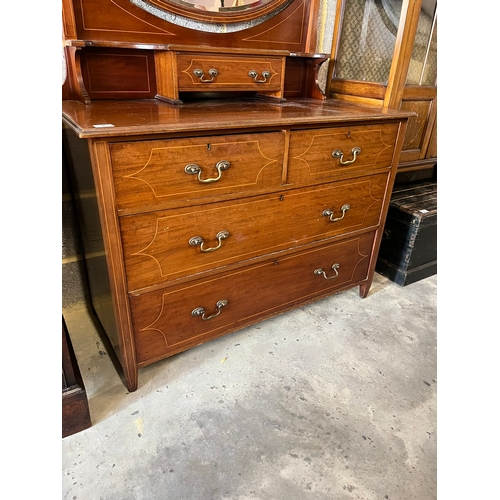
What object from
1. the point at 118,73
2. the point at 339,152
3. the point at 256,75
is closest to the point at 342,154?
the point at 339,152

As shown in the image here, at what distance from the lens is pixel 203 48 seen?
149cm

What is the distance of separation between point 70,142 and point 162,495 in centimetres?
119

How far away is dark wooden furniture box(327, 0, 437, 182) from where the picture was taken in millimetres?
1819

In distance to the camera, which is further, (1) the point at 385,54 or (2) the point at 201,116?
(1) the point at 385,54

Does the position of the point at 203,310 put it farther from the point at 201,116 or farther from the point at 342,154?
the point at 342,154

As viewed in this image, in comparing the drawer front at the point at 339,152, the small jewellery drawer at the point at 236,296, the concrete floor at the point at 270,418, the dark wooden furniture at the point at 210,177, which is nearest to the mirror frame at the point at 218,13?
the dark wooden furniture at the point at 210,177

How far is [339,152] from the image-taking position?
1570 mm

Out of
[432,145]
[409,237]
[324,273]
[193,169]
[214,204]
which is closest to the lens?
[193,169]

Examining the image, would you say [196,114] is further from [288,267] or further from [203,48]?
[288,267]

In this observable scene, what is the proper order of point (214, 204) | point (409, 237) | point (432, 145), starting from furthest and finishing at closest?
point (432, 145) < point (409, 237) < point (214, 204)

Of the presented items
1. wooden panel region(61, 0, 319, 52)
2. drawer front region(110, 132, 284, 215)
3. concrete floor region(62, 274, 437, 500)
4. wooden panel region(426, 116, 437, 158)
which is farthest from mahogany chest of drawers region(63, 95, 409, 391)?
wooden panel region(426, 116, 437, 158)

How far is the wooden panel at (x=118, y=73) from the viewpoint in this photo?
4.86 feet

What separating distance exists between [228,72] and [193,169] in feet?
2.04
